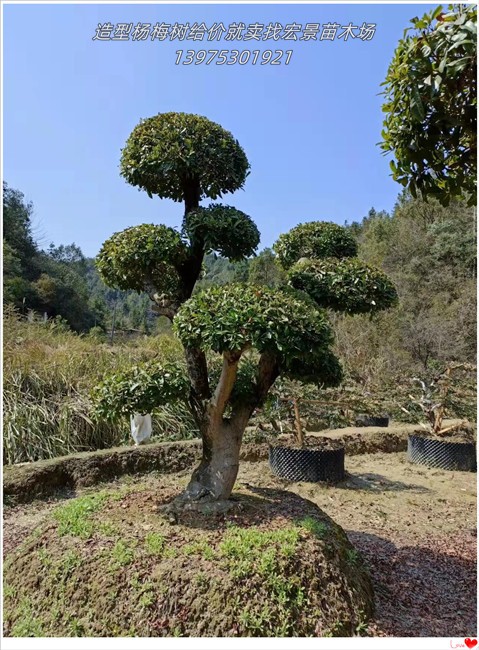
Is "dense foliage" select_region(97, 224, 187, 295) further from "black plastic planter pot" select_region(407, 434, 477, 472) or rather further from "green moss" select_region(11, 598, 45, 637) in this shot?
"black plastic planter pot" select_region(407, 434, 477, 472)

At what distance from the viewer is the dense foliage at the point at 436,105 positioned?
1455 mm

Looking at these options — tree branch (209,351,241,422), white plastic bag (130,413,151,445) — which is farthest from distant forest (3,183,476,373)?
tree branch (209,351,241,422)

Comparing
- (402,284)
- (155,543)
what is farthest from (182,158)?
(402,284)

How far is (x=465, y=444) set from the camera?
4879 millimetres

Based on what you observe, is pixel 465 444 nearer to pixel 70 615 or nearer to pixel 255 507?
pixel 255 507

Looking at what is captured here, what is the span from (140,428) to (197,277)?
2.26 metres

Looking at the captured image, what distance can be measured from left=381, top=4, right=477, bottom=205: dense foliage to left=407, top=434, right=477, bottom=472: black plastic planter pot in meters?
3.63

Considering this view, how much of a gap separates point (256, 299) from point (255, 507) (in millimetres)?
1124

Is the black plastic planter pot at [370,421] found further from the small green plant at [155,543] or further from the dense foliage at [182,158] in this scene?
the small green plant at [155,543]

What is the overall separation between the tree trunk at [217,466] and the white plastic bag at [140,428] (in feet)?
6.42

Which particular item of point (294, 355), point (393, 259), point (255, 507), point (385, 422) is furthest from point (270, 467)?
point (393, 259)

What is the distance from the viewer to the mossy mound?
5.90ft

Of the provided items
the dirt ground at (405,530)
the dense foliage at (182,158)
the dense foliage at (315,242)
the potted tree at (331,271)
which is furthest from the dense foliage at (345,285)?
the dirt ground at (405,530)

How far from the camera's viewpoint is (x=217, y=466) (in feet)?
8.30
